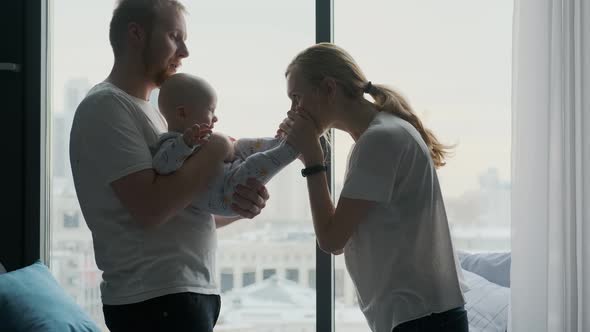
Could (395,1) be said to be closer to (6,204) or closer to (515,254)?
(515,254)

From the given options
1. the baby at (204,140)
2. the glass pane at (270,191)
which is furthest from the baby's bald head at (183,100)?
the glass pane at (270,191)

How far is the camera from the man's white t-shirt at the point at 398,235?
1.48 metres

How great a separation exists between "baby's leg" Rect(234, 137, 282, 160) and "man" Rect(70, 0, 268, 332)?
18cm

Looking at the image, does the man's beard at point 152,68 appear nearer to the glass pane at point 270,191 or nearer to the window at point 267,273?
the glass pane at point 270,191

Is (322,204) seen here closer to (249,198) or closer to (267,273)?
(249,198)

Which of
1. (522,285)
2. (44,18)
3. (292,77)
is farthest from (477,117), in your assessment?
(44,18)

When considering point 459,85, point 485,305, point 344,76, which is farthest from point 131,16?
point 485,305

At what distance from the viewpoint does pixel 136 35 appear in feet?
4.91

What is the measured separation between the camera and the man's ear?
4.88 ft

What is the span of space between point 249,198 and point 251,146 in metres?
0.21

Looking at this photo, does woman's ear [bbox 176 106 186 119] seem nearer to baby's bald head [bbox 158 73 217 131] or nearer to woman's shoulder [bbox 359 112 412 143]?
baby's bald head [bbox 158 73 217 131]

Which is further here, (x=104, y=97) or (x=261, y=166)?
(x=261, y=166)

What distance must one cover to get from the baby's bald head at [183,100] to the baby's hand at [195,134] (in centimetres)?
9

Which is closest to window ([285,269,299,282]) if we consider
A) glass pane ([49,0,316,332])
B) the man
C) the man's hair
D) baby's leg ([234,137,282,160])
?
glass pane ([49,0,316,332])
